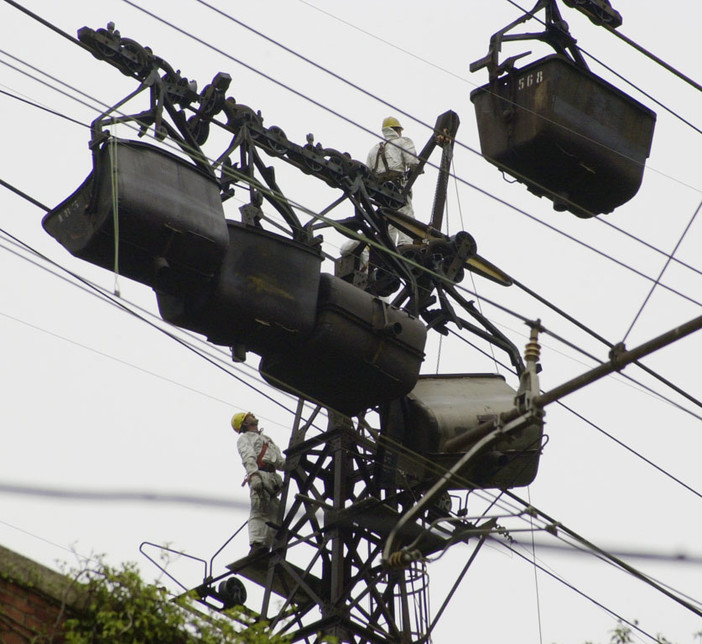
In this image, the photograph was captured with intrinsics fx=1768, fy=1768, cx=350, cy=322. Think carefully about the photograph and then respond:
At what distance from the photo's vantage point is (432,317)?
49.3 feet

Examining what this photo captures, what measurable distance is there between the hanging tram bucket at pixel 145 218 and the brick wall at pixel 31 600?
2.64 meters

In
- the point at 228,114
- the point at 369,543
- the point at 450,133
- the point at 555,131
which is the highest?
the point at 450,133

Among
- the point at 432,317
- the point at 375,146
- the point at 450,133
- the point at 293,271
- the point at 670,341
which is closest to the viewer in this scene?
the point at 670,341

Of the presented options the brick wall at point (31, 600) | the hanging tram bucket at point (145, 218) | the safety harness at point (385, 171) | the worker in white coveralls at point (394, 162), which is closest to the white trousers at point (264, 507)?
the worker in white coveralls at point (394, 162)

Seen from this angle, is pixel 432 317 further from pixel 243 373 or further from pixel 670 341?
pixel 670 341

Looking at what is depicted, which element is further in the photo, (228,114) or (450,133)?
(450,133)

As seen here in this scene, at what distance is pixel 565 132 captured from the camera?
14320 mm

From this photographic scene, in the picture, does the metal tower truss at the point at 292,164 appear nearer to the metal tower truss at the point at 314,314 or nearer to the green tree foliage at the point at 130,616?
the metal tower truss at the point at 314,314

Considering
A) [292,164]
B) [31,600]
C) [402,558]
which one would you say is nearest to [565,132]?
[292,164]

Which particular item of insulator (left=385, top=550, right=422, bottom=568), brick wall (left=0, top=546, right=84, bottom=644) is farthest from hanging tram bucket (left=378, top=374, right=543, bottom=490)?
brick wall (left=0, top=546, right=84, bottom=644)

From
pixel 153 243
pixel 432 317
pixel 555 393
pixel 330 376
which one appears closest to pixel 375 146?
pixel 432 317

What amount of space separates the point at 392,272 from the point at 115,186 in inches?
→ 141

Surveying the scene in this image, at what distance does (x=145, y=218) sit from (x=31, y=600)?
3.08 metres

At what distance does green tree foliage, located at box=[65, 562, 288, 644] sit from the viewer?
9977mm
